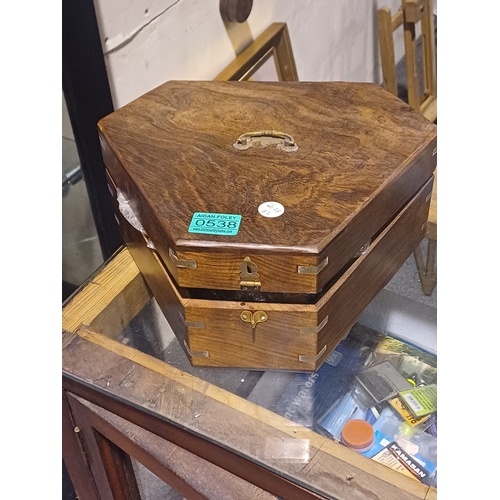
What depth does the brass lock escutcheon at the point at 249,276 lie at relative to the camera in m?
0.63

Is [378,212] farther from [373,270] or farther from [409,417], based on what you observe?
[409,417]

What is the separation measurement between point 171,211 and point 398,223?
11.9 inches

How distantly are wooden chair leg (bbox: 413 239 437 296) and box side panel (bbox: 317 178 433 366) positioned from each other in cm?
3

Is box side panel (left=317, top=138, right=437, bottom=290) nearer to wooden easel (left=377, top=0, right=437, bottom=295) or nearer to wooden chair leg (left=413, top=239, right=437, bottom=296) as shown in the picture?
wooden chair leg (left=413, top=239, right=437, bottom=296)

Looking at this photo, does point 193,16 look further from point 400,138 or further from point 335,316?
point 335,316

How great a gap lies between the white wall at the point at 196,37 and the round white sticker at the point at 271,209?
1.42ft

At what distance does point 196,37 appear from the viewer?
1.11 metres

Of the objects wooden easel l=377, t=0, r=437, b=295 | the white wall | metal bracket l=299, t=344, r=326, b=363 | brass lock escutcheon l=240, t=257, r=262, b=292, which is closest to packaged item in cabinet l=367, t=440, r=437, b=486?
metal bracket l=299, t=344, r=326, b=363

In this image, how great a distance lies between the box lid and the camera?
64cm

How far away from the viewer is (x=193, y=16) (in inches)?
42.6

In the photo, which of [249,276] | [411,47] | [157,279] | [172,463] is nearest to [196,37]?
[157,279]

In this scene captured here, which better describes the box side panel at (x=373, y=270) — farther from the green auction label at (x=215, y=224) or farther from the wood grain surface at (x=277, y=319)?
the green auction label at (x=215, y=224)

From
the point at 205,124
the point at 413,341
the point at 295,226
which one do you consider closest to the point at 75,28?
the point at 205,124

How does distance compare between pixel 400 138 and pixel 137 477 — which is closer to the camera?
pixel 400 138
